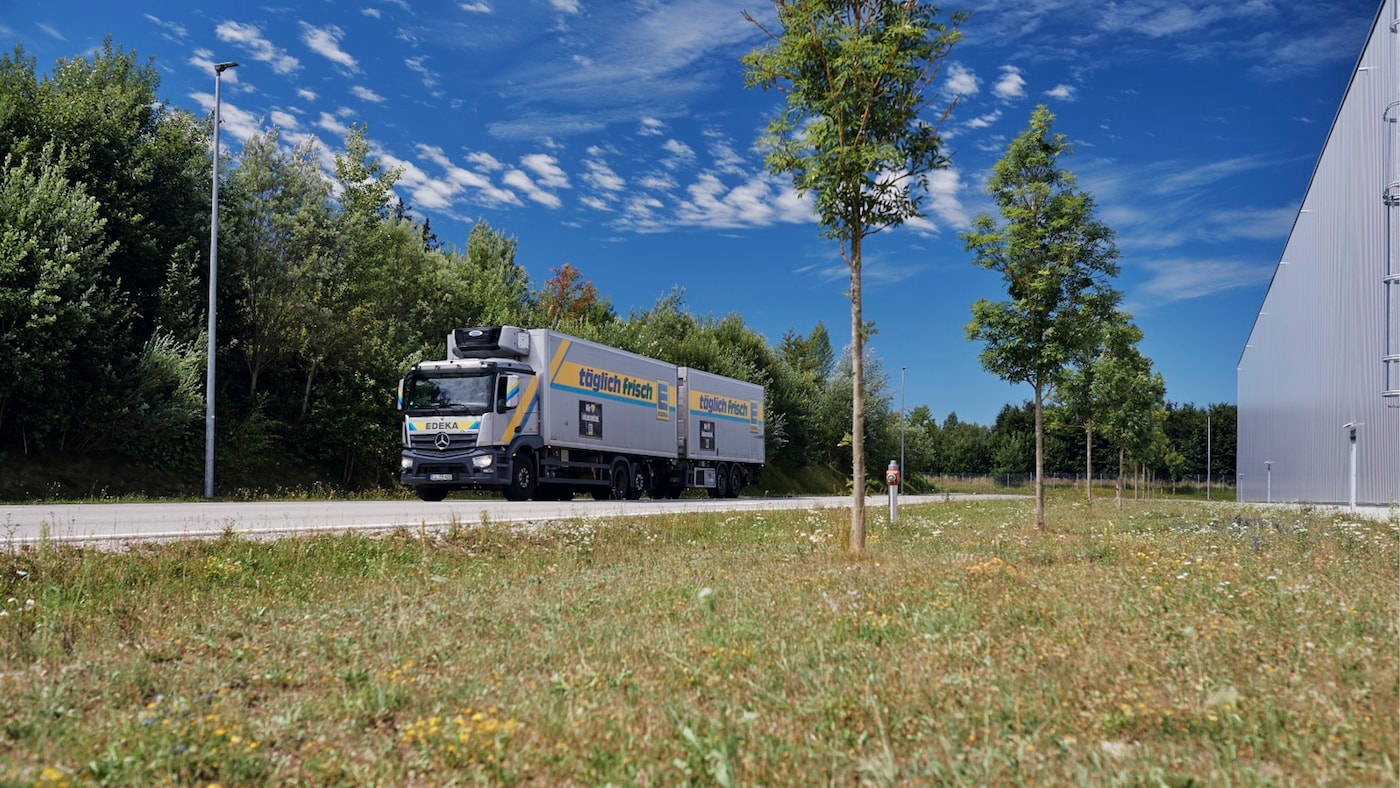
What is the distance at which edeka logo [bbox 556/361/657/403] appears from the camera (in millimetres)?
23391

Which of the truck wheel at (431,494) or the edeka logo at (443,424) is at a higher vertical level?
the edeka logo at (443,424)

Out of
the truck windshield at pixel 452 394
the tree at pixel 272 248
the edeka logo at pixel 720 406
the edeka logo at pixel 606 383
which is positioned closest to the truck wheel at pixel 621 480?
the edeka logo at pixel 606 383

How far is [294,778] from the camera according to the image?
11.5 feet

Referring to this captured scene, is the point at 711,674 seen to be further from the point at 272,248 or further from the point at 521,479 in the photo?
the point at 272,248

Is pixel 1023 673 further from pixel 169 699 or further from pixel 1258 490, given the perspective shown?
pixel 1258 490

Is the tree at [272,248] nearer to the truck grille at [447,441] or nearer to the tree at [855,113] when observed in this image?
the truck grille at [447,441]

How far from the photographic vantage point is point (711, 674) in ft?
15.2

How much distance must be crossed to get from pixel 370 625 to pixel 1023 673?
13.9 feet

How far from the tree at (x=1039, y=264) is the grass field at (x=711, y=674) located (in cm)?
805

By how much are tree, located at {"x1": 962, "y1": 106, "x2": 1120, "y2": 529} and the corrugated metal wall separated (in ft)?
35.3

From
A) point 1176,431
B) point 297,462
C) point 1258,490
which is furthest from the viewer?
point 1176,431

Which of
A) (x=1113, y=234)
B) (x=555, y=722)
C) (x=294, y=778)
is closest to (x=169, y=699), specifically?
(x=294, y=778)

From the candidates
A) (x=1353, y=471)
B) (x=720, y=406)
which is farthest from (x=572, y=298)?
(x=1353, y=471)

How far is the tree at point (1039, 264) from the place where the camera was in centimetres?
1592
